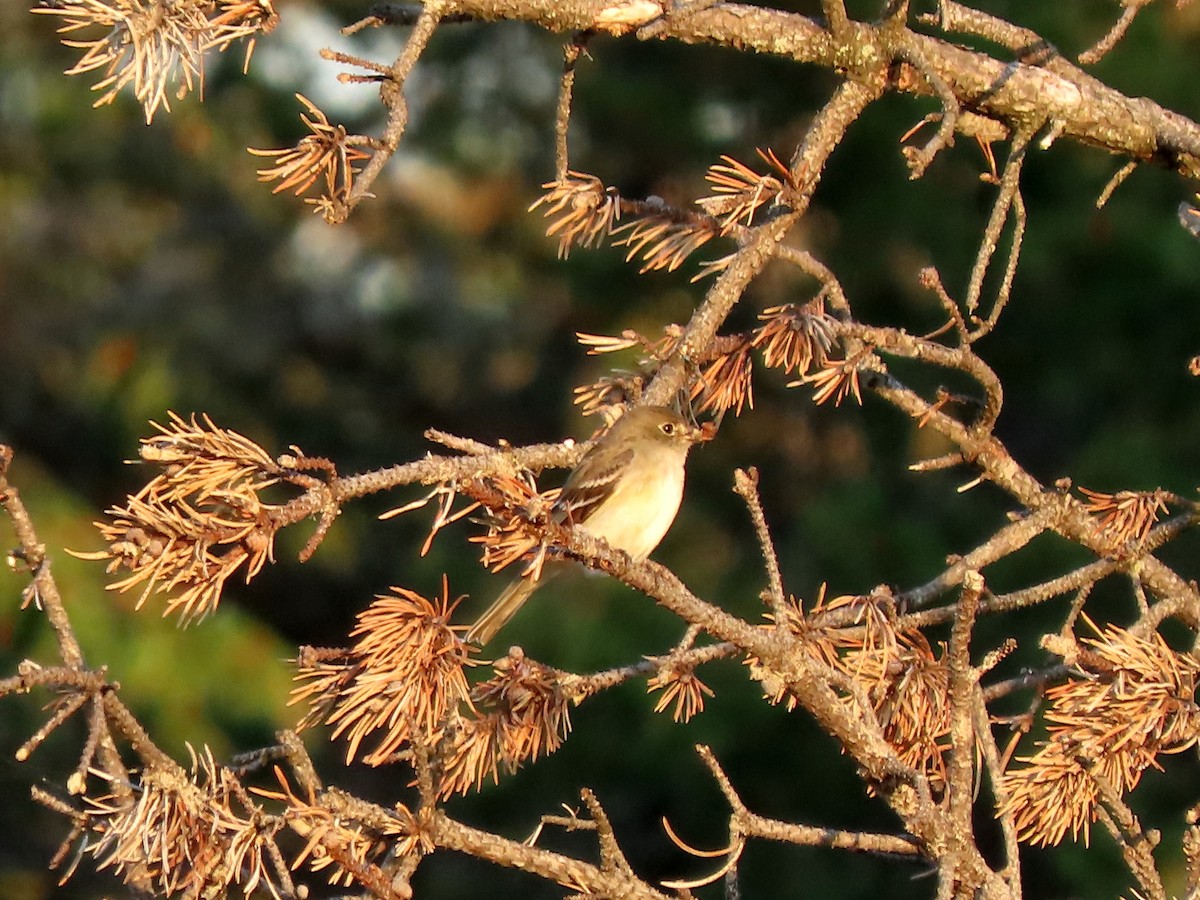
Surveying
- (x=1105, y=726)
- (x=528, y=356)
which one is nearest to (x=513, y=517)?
(x=1105, y=726)

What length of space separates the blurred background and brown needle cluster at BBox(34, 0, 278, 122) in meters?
1.07

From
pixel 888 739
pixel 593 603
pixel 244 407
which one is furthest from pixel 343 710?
pixel 244 407

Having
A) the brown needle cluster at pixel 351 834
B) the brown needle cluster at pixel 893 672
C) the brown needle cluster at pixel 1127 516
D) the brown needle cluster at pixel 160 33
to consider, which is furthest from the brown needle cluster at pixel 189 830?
the brown needle cluster at pixel 1127 516

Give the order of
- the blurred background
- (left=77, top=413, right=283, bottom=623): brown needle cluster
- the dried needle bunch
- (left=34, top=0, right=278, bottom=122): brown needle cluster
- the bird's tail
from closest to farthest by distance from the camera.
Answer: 1. (left=77, top=413, right=283, bottom=623): brown needle cluster
2. the dried needle bunch
3. (left=34, top=0, right=278, bottom=122): brown needle cluster
4. the bird's tail
5. the blurred background

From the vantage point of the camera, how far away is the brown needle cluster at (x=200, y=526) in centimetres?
202

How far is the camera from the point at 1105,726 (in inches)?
90.8

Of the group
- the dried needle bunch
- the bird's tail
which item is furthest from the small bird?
the dried needle bunch

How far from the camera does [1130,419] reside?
20.9 feet

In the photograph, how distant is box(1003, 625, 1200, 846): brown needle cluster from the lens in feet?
7.44

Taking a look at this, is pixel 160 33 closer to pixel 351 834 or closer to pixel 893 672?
pixel 351 834

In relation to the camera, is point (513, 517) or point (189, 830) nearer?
point (513, 517)

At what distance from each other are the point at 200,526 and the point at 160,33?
0.82 metres

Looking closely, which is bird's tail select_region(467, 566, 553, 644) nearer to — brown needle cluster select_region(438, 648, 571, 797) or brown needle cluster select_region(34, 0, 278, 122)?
brown needle cluster select_region(438, 648, 571, 797)

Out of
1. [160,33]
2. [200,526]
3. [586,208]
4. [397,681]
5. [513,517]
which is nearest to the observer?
[513,517]
